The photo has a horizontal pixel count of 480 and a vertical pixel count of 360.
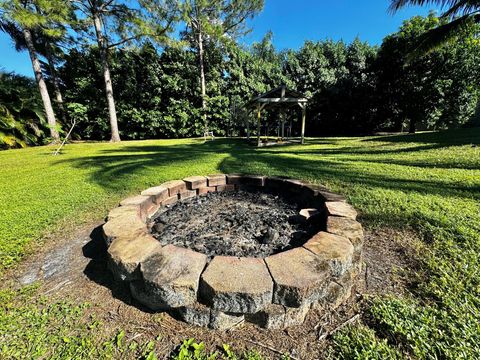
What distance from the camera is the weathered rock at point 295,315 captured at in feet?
4.14

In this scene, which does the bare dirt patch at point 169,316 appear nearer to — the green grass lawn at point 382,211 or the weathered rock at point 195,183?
the green grass lawn at point 382,211

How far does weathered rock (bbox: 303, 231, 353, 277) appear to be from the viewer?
1419 millimetres

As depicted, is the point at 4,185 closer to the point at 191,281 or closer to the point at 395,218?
the point at 191,281

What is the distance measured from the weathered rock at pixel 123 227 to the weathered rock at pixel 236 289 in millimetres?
801

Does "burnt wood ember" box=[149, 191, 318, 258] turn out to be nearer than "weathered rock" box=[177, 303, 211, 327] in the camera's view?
No

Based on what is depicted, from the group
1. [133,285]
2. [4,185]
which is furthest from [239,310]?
[4,185]

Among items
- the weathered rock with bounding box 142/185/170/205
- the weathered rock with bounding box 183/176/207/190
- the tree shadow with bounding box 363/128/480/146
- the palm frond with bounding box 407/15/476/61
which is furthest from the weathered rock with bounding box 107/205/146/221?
the palm frond with bounding box 407/15/476/61

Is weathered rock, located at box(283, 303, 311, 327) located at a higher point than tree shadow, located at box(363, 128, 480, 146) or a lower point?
lower

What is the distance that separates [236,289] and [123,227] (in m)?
1.20

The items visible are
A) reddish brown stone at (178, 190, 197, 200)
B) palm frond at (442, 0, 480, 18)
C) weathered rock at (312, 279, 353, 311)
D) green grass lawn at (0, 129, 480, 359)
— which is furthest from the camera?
palm frond at (442, 0, 480, 18)

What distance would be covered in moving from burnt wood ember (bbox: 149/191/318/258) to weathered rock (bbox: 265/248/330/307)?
52 cm

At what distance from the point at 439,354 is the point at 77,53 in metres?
18.9

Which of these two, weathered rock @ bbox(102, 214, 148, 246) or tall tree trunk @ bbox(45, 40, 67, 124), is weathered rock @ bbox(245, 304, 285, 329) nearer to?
weathered rock @ bbox(102, 214, 148, 246)

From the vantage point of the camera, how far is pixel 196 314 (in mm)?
1257
